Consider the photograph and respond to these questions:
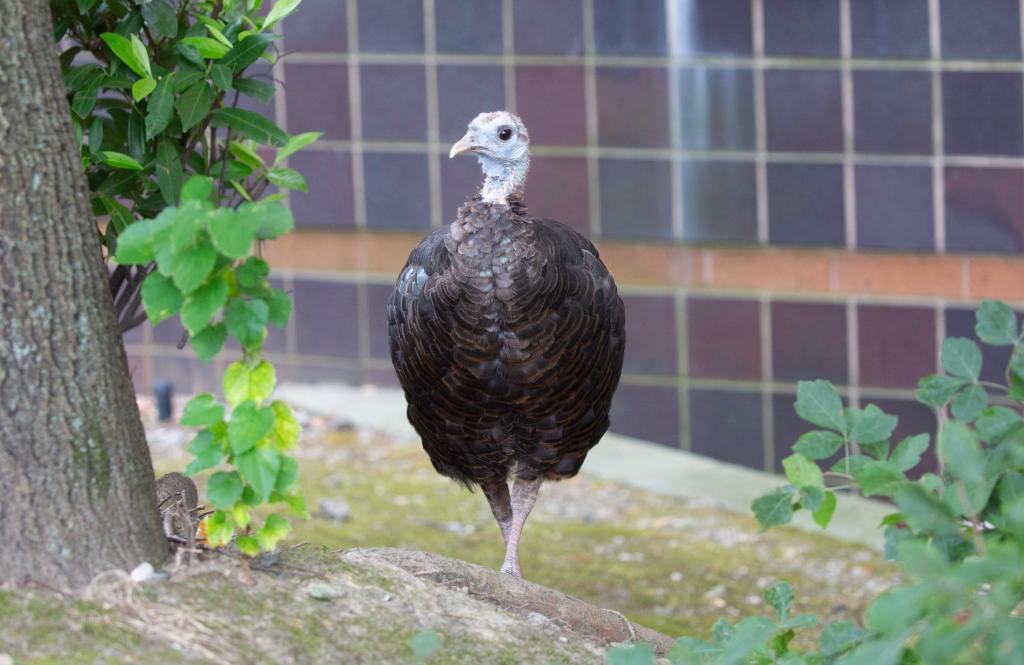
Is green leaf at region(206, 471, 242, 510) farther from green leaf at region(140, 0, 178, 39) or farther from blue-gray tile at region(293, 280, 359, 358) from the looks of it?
blue-gray tile at region(293, 280, 359, 358)

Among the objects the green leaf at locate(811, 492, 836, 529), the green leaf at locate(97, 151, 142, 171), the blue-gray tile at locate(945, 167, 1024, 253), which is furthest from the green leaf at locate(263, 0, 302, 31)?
the blue-gray tile at locate(945, 167, 1024, 253)

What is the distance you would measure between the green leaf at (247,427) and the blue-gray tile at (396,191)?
4.09 metres

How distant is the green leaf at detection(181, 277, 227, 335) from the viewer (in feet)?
8.11

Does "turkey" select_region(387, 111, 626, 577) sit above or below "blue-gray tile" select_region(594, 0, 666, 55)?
below

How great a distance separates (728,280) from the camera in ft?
20.1

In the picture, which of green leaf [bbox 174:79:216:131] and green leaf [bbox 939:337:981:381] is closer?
green leaf [bbox 939:337:981:381]

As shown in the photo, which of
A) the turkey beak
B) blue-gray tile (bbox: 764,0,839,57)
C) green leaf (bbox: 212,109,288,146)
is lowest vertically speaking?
the turkey beak

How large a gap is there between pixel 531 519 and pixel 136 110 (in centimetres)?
301

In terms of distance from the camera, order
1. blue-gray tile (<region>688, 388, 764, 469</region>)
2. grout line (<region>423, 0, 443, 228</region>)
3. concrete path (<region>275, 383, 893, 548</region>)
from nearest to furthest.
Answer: concrete path (<region>275, 383, 893, 548</region>)
blue-gray tile (<region>688, 388, 764, 469</region>)
grout line (<region>423, 0, 443, 228</region>)

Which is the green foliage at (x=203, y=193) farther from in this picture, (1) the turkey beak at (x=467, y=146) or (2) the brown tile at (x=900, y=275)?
(2) the brown tile at (x=900, y=275)

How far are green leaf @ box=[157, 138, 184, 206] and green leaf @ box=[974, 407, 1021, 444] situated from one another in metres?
1.71

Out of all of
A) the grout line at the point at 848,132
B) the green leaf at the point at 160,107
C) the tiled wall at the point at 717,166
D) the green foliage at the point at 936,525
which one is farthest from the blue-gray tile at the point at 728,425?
the green leaf at the point at 160,107

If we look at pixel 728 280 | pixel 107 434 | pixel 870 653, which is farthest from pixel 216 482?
pixel 728 280

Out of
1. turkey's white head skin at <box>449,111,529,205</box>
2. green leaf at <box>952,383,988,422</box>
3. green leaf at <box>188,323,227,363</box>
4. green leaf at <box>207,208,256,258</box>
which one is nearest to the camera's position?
green leaf at <box>207,208,256,258</box>
